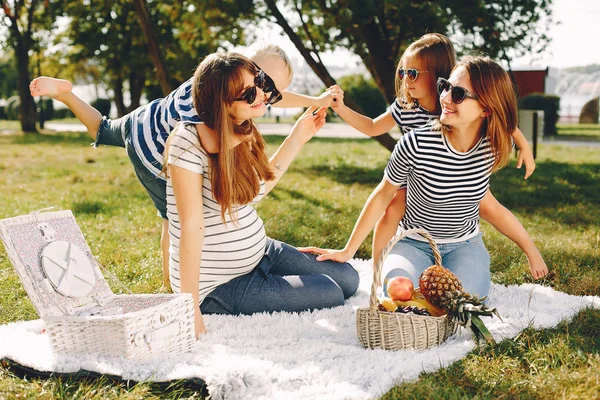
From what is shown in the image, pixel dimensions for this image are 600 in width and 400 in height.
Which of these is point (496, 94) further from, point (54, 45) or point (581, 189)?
point (54, 45)

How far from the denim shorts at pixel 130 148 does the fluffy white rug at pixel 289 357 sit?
0.86m

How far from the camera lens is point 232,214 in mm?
3072

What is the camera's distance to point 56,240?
2.89 meters

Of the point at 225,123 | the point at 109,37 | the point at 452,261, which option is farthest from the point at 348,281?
the point at 109,37

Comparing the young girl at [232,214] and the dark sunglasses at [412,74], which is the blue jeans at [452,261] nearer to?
the young girl at [232,214]

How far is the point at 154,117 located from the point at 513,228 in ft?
6.79

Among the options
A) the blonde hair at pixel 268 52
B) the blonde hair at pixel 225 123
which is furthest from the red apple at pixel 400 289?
the blonde hair at pixel 268 52

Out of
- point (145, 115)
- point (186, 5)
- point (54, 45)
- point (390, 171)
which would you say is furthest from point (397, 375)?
point (54, 45)

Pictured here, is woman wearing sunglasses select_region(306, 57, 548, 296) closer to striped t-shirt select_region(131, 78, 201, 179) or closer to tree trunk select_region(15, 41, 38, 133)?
striped t-shirt select_region(131, 78, 201, 179)

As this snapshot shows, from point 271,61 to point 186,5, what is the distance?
644 centimetres

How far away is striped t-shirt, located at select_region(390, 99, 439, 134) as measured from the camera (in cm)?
370

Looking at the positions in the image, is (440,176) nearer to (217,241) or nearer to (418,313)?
(418,313)

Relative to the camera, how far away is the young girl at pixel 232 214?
2836mm

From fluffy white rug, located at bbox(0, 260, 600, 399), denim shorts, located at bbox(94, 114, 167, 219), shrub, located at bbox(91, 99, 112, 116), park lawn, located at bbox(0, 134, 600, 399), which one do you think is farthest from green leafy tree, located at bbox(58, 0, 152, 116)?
fluffy white rug, located at bbox(0, 260, 600, 399)
